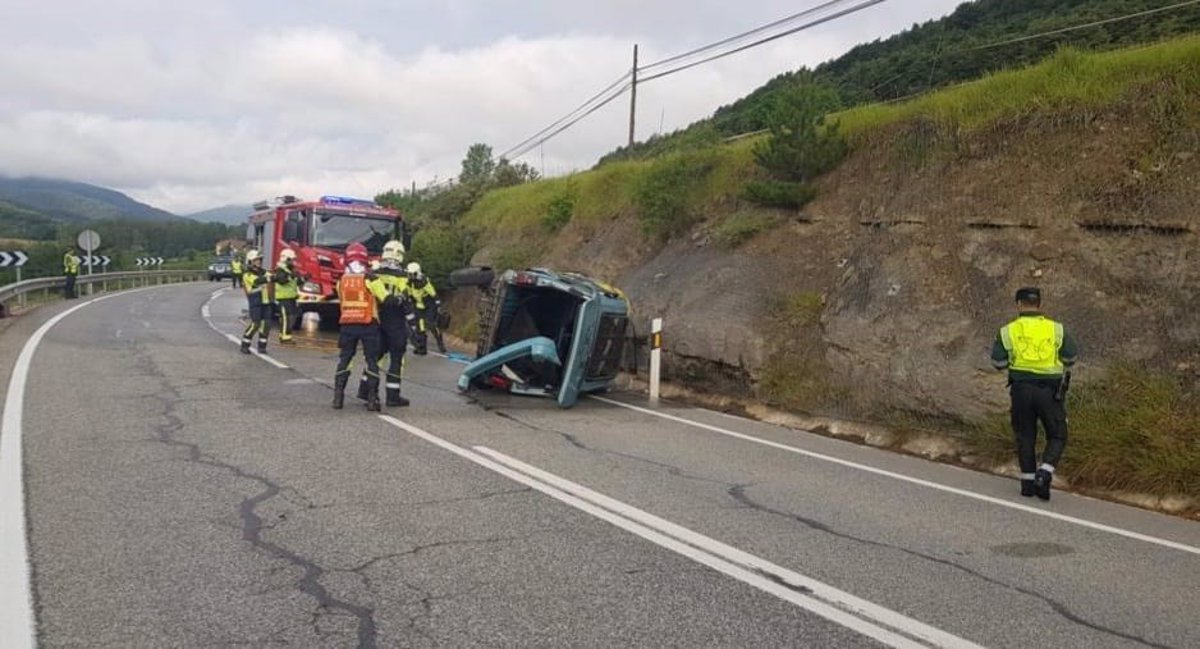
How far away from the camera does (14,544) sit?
494cm

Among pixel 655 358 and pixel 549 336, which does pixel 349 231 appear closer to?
pixel 549 336

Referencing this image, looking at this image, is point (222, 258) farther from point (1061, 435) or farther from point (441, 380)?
point (1061, 435)

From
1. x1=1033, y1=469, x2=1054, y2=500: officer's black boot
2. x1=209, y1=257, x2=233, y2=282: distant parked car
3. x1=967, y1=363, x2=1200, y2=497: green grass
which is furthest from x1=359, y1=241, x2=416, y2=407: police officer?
x1=209, y1=257, x2=233, y2=282: distant parked car

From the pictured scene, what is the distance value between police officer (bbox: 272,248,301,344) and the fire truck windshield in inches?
68.7

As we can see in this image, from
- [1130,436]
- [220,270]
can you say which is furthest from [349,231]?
[220,270]

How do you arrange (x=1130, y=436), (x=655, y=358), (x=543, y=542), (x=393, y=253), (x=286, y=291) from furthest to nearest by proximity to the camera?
(x=286, y=291) → (x=655, y=358) → (x=393, y=253) → (x=1130, y=436) → (x=543, y=542)

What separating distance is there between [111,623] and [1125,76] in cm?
1192

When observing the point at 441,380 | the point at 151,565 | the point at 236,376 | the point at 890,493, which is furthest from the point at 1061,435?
the point at 236,376

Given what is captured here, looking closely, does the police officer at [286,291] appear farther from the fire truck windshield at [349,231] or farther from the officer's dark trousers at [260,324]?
the fire truck windshield at [349,231]

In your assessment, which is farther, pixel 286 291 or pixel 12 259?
pixel 12 259

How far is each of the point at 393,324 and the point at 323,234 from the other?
973cm

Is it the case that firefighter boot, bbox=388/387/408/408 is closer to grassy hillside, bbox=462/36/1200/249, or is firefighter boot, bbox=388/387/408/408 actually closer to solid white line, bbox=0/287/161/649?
solid white line, bbox=0/287/161/649

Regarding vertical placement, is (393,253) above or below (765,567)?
above

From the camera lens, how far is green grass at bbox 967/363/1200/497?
23.5 feet
